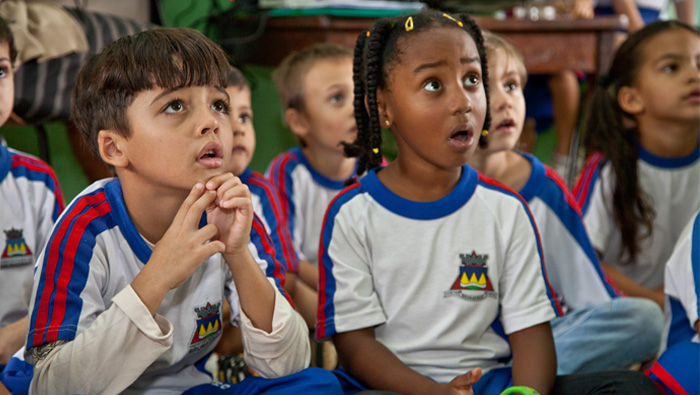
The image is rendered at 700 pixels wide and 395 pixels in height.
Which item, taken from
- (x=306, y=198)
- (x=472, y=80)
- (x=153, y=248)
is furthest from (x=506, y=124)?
(x=153, y=248)

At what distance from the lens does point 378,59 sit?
1.28m

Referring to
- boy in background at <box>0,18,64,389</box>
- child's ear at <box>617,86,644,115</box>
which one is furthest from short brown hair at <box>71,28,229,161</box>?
child's ear at <box>617,86,644,115</box>

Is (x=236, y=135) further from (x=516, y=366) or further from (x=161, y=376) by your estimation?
(x=516, y=366)

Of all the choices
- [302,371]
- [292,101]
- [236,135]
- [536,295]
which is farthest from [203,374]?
[292,101]

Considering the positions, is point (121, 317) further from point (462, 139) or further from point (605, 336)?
point (605, 336)

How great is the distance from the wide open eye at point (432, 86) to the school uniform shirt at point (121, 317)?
37 centimetres

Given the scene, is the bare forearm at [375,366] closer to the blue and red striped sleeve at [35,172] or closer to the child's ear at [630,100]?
the blue and red striped sleeve at [35,172]

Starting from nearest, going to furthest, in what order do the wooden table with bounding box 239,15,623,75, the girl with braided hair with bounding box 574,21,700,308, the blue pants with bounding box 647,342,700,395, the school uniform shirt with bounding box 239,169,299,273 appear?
the blue pants with bounding box 647,342,700,395 < the school uniform shirt with bounding box 239,169,299,273 < the girl with braided hair with bounding box 574,21,700,308 < the wooden table with bounding box 239,15,623,75

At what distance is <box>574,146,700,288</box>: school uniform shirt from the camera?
1800mm

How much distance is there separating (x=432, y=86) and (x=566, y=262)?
56cm

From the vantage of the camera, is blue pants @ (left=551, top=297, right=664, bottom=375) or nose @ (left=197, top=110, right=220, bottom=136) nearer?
nose @ (left=197, top=110, right=220, bottom=136)

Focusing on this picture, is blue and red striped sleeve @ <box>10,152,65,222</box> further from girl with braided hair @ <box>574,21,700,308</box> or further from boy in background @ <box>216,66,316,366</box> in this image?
girl with braided hair @ <box>574,21,700,308</box>

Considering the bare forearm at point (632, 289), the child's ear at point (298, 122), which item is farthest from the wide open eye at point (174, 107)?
the bare forearm at point (632, 289)

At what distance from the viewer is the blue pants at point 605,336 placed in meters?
1.40
